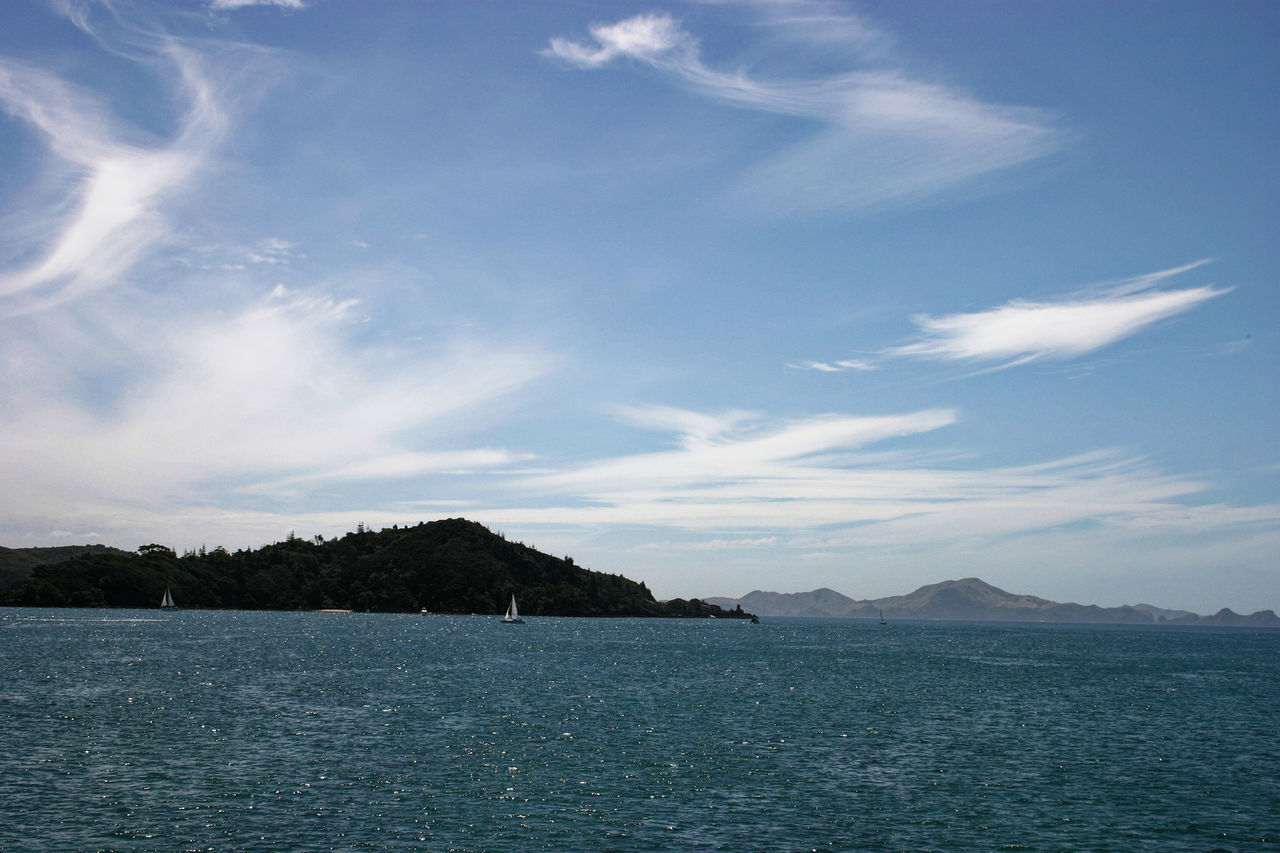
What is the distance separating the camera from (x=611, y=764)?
194 ft

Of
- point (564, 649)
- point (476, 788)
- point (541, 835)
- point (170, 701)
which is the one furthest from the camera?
point (564, 649)

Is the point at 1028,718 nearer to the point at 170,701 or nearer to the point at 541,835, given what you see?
the point at 541,835

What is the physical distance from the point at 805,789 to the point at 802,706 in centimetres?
4258

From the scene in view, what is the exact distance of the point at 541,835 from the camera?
42.0 meters

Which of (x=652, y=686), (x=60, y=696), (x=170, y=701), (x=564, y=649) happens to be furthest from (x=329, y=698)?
(x=564, y=649)

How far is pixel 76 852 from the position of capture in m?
37.5

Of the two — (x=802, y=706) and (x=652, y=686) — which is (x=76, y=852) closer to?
(x=802, y=706)

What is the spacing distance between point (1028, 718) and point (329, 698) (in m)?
71.4

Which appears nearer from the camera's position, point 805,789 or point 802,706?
point 805,789

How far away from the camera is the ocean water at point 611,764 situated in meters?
42.8

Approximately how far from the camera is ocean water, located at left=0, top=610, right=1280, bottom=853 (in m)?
42.8

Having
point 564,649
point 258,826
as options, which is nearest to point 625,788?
point 258,826

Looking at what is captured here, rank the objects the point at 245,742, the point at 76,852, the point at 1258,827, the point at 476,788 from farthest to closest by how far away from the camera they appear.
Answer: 1. the point at 245,742
2. the point at 476,788
3. the point at 1258,827
4. the point at 76,852

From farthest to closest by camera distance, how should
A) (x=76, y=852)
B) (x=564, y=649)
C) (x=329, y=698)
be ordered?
(x=564, y=649) → (x=329, y=698) → (x=76, y=852)
